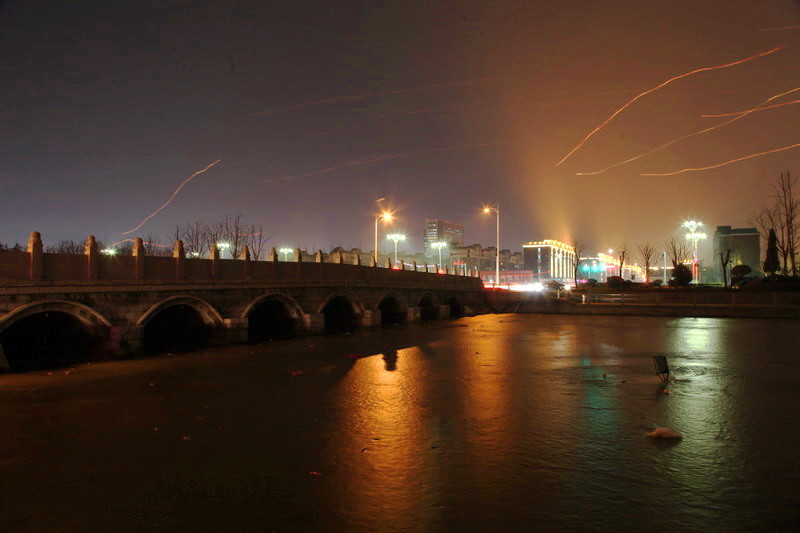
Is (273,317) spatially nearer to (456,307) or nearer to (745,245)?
(456,307)

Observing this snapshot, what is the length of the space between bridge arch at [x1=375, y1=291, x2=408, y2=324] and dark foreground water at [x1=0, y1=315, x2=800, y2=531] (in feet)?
73.3

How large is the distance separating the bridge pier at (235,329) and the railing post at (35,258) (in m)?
8.27

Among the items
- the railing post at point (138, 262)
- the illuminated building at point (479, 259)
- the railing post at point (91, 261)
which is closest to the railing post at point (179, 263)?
the railing post at point (138, 262)

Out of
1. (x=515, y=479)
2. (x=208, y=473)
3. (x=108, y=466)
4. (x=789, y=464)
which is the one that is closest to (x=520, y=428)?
(x=515, y=479)

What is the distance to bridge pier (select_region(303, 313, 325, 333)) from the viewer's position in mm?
29391

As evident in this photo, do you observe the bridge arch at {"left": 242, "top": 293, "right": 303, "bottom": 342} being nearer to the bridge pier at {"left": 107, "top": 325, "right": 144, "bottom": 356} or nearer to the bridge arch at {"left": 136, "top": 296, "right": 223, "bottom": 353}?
the bridge arch at {"left": 136, "top": 296, "right": 223, "bottom": 353}

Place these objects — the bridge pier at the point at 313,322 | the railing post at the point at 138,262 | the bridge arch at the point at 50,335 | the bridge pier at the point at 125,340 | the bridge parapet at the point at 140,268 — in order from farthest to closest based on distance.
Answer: the bridge pier at the point at 313,322 < the railing post at the point at 138,262 < the bridge pier at the point at 125,340 < the bridge arch at the point at 50,335 < the bridge parapet at the point at 140,268

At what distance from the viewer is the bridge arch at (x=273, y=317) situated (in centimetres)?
2726

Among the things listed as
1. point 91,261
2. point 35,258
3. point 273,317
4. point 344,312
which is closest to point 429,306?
point 344,312

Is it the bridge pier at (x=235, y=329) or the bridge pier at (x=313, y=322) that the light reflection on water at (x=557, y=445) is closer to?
the bridge pier at (x=235, y=329)

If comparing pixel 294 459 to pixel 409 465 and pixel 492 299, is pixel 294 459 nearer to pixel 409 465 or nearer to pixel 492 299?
pixel 409 465

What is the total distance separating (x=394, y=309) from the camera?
137 ft

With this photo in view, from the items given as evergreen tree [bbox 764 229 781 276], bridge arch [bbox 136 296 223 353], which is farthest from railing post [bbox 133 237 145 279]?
evergreen tree [bbox 764 229 781 276]

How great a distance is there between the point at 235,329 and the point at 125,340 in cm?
547
